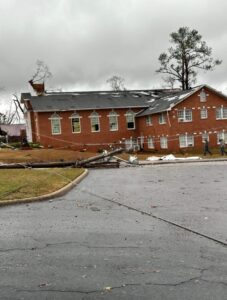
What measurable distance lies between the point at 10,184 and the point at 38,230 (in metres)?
6.89

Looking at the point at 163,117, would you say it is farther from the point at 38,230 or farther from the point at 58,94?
the point at 38,230

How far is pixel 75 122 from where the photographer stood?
2135 inches

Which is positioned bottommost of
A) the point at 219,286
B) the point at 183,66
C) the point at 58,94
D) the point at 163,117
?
the point at 219,286

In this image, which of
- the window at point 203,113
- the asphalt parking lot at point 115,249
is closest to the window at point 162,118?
the window at point 203,113

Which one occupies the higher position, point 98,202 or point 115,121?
point 115,121

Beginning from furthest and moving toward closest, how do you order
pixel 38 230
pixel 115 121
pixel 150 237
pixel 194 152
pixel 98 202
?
pixel 115 121
pixel 194 152
pixel 98 202
pixel 38 230
pixel 150 237

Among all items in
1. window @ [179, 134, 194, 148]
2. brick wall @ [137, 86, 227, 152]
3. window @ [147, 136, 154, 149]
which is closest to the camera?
brick wall @ [137, 86, 227, 152]

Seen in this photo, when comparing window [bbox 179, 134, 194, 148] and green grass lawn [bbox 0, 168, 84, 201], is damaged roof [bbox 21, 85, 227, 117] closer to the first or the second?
window [bbox 179, 134, 194, 148]

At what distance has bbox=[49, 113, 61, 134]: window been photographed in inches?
2088

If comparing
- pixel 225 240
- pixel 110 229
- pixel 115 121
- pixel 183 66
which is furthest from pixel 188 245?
pixel 183 66

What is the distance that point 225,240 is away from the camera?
8234 mm

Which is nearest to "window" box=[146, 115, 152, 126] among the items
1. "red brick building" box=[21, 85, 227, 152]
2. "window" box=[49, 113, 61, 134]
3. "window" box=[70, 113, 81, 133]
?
"red brick building" box=[21, 85, 227, 152]

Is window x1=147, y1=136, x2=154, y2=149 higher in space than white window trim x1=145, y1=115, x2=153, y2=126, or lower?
lower

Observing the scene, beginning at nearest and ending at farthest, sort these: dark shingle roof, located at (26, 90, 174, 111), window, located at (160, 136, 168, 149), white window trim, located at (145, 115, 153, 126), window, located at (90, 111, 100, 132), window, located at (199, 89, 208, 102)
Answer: window, located at (160, 136, 168, 149) < window, located at (199, 89, 208, 102) < dark shingle roof, located at (26, 90, 174, 111) < white window trim, located at (145, 115, 153, 126) < window, located at (90, 111, 100, 132)
